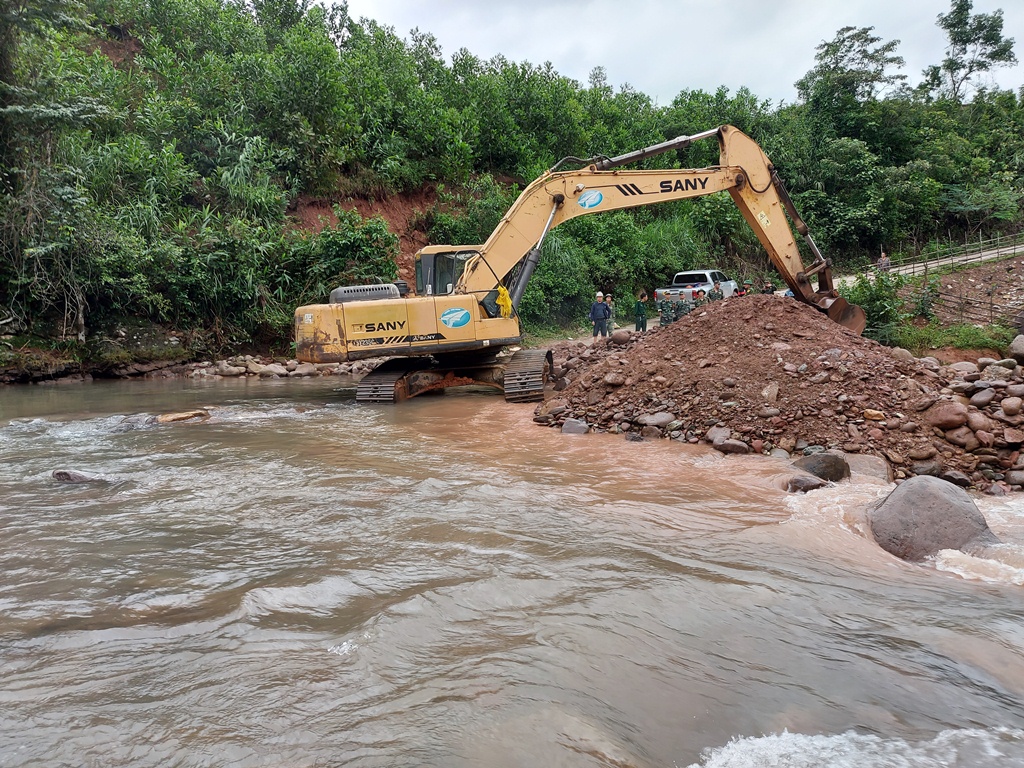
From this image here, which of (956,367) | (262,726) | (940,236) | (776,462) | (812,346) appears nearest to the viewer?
(262,726)

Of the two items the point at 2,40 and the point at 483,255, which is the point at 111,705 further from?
the point at 2,40

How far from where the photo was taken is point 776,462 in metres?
6.77

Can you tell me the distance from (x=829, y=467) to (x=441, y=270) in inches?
284

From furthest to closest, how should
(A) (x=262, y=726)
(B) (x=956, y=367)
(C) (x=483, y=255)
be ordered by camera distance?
1. (C) (x=483, y=255)
2. (B) (x=956, y=367)
3. (A) (x=262, y=726)

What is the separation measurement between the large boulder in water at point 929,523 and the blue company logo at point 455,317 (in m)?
7.05

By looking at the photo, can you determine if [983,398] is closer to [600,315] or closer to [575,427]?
[575,427]

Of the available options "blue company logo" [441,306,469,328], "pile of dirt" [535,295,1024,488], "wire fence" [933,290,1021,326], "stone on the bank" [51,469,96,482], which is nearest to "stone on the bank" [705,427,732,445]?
"pile of dirt" [535,295,1024,488]

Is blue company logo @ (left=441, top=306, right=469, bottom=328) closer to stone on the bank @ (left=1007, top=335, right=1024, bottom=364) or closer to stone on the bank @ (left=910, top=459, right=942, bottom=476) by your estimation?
stone on the bank @ (left=910, top=459, right=942, bottom=476)

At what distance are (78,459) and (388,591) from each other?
507cm

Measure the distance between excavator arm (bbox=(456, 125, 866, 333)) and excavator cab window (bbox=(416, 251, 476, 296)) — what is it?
15.4 inches

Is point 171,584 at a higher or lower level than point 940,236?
lower

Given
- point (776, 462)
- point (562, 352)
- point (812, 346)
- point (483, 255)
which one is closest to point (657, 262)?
point (562, 352)

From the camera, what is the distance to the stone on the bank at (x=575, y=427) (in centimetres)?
834

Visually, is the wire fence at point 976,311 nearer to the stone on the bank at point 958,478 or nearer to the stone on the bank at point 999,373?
the stone on the bank at point 999,373
